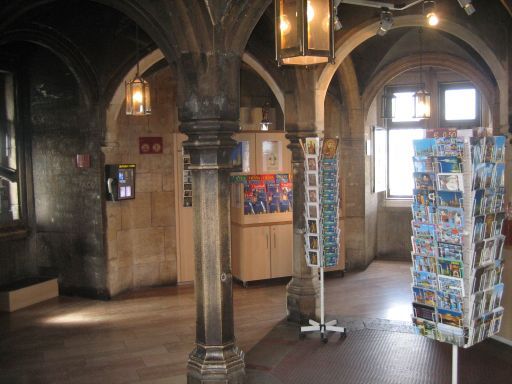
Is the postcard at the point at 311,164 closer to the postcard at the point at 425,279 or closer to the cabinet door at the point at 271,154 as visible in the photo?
the postcard at the point at 425,279

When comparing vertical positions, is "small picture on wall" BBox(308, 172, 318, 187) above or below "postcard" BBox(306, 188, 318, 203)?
above

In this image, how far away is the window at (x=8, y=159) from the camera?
27.7 feet

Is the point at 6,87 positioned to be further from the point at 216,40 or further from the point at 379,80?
the point at 379,80

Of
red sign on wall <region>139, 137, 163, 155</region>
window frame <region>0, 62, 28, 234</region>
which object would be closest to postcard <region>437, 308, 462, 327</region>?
red sign on wall <region>139, 137, 163, 155</region>

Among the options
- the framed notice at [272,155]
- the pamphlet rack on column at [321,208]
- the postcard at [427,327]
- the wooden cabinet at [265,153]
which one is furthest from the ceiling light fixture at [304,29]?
the framed notice at [272,155]

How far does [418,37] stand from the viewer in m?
9.87

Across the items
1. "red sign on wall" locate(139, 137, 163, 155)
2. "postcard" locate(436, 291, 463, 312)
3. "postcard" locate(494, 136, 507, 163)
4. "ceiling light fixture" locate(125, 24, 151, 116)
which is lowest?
"postcard" locate(436, 291, 463, 312)

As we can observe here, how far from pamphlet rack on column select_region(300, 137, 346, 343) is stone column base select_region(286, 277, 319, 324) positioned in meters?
0.38

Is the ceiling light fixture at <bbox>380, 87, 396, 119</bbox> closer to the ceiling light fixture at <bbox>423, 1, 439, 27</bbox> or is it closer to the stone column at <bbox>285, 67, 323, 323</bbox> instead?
the ceiling light fixture at <bbox>423, 1, 439, 27</bbox>

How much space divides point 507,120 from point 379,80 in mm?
3652

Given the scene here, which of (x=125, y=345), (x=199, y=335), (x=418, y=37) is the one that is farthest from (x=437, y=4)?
(x=125, y=345)

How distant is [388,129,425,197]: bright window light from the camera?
11.5 metres

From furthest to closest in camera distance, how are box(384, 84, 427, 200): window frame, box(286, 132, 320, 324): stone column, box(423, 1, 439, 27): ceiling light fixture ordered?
box(384, 84, 427, 200): window frame, box(286, 132, 320, 324): stone column, box(423, 1, 439, 27): ceiling light fixture

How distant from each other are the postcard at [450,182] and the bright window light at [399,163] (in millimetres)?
7165
